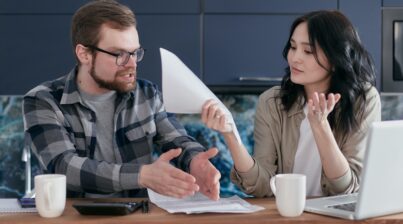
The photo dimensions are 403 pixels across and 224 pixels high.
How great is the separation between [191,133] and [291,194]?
1774 millimetres

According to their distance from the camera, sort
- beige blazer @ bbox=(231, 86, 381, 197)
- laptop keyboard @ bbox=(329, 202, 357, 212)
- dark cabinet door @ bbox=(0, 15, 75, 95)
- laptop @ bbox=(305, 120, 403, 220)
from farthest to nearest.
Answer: dark cabinet door @ bbox=(0, 15, 75, 95) < beige blazer @ bbox=(231, 86, 381, 197) < laptop keyboard @ bbox=(329, 202, 357, 212) < laptop @ bbox=(305, 120, 403, 220)

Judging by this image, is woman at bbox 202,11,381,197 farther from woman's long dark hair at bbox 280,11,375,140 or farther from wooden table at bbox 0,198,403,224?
wooden table at bbox 0,198,403,224

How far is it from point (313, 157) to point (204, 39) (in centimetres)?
114

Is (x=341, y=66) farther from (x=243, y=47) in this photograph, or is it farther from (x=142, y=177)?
(x=243, y=47)

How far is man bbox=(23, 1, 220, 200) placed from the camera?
1949mm

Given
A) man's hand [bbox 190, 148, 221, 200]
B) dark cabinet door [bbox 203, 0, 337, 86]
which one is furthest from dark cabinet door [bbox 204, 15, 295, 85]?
man's hand [bbox 190, 148, 221, 200]

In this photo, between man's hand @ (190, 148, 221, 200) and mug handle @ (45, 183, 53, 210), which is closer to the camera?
mug handle @ (45, 183, 53, 210)

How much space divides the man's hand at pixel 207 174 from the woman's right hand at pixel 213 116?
0.08 metres

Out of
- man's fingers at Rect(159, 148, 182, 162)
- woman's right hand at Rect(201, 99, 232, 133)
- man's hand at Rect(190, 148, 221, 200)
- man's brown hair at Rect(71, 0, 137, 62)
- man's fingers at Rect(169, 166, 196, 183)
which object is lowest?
man's hand at Rect(190, 148, 221, 200)

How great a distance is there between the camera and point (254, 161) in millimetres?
1880

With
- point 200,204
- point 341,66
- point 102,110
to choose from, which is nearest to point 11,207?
point 200,204

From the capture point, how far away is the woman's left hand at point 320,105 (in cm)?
166

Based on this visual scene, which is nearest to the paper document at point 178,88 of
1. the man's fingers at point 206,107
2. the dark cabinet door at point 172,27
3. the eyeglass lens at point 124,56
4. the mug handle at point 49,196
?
the man's fingers at point 206,107

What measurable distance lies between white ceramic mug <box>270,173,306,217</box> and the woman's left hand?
266 mm
